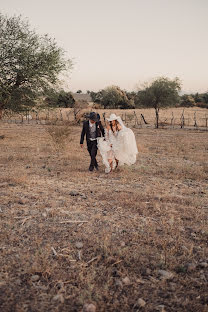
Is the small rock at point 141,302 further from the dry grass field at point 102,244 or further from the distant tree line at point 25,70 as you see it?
the distant tree line at point 25,70

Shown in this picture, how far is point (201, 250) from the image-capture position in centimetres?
385

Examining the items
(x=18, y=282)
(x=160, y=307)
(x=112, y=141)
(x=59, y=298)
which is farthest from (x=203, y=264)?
(x=112, y=141)

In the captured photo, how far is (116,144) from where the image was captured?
8688 mm

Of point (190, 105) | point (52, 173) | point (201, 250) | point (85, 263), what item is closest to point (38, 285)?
point (85, 263)

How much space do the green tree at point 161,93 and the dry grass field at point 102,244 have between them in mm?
27217

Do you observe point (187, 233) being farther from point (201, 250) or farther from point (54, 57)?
point (54, 57)

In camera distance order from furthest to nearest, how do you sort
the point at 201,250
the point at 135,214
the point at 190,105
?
the point at 190,105
the point at 135,214
the point at 201,250

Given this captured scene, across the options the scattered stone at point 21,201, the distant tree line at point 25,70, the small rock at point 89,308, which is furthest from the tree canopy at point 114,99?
the small rock at point 89,308

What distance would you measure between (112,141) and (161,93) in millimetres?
26380

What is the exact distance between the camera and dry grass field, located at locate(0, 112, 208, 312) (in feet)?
9.42

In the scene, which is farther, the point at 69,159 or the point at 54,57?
the point at 54,57

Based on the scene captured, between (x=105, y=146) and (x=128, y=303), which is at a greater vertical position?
(x=105, y=146)

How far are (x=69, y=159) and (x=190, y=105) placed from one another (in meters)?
67.5

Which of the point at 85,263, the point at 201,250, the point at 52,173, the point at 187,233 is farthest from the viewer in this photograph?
the point at 52,173
